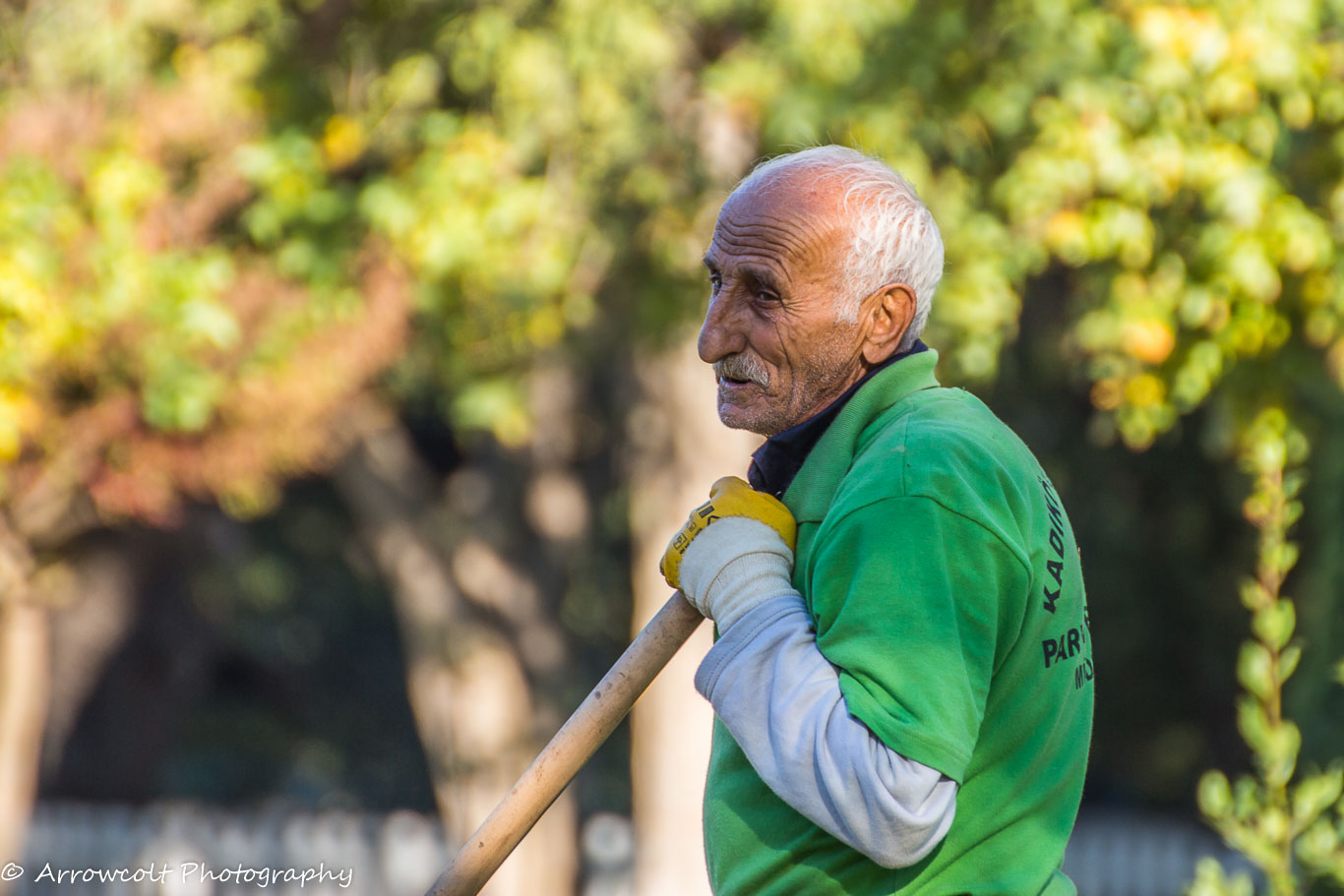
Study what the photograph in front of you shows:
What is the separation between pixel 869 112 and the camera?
216 inches

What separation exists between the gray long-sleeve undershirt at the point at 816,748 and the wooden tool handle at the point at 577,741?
0.32 metres

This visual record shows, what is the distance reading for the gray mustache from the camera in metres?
1.76

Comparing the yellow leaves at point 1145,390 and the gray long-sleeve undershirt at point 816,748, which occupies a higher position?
the gray long-sleeve undershirt at point 816,748

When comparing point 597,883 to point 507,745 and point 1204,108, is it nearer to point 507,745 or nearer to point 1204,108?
point 507,745

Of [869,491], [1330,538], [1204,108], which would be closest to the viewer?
[869,491]

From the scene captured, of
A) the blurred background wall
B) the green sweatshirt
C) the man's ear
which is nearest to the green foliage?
the blurred background wall

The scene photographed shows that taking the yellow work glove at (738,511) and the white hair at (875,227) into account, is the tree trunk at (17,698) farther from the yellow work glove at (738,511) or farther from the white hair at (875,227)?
the white hair at (875,227)

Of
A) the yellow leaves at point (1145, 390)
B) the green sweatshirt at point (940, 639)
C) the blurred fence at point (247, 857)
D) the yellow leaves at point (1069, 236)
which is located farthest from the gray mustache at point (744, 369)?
the blurred fence at point (247, 857)

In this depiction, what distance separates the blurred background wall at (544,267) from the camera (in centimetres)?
499

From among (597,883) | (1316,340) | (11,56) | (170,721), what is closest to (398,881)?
(597,883)

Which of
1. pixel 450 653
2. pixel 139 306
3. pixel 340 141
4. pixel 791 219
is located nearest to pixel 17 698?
pixel 139 306

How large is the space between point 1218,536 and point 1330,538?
783 centimetres

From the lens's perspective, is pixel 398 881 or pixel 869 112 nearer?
pixel 869 112

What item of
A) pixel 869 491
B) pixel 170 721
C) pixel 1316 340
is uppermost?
pixel 869 491
